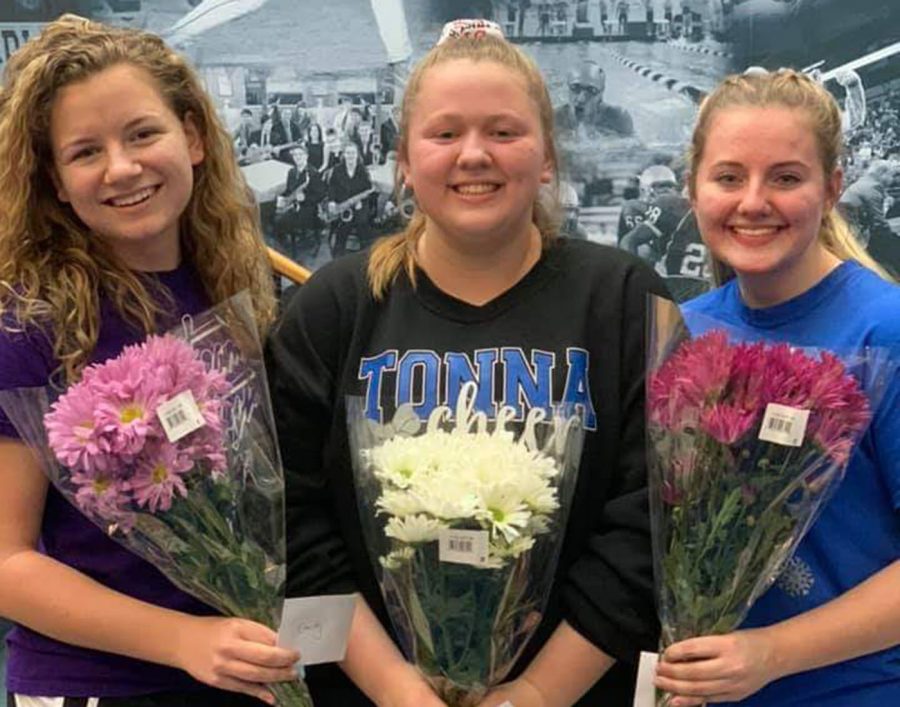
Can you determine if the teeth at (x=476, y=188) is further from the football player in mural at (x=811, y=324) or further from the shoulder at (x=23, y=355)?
the shoulder at (x=23, y=355)

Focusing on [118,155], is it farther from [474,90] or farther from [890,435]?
[890,435]

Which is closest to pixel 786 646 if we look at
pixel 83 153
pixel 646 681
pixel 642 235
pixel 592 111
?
pixel 646 681

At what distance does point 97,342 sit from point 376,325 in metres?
0.37

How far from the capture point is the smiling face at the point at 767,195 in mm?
1294

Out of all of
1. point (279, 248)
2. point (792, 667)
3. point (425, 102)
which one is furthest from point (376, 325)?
point (279, 248)

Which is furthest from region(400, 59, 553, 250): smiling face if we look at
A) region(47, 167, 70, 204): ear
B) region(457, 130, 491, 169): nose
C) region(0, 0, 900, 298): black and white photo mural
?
region(0, 0, 900, 298): black and white photo mural

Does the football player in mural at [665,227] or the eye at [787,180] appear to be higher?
the eye at [787,180]

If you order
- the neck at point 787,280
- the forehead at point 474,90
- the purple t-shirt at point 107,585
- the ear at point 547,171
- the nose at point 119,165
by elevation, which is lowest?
the purple t-shirt at point 107,585

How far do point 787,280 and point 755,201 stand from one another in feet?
0.42

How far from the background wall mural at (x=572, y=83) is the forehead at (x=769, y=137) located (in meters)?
1.28

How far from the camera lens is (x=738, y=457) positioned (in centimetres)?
108

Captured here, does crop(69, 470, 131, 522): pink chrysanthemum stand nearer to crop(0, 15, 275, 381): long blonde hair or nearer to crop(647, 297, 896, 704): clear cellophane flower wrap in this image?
crop(0, 15, 275, 381): long blonde hair

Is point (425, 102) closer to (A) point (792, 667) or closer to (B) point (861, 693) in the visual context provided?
(A) point (792, 667)

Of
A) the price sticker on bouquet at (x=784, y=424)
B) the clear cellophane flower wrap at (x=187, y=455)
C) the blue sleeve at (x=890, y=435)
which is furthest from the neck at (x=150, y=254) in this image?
the blue sleeve at (x=890, y=435)
